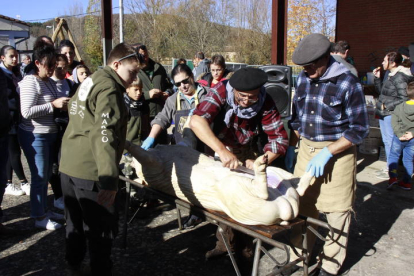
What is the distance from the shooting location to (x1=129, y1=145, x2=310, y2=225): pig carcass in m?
2.12

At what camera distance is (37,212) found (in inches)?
137

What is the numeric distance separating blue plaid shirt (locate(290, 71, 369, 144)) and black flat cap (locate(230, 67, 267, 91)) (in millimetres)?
419

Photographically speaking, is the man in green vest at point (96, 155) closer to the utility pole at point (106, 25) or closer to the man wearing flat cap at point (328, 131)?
the man wearing flat cap at point (328, 131)

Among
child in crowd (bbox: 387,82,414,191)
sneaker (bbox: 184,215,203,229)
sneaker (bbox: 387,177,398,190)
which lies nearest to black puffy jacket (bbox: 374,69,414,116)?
child in crowd (bbox: 387,82,414,191)

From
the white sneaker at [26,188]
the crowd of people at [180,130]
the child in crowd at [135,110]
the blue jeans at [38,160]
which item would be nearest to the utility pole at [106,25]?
the white sneaker at [26,188]

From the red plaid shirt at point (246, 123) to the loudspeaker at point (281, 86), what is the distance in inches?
80.7

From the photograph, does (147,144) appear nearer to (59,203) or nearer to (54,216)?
(54,216)

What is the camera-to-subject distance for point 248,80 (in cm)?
240

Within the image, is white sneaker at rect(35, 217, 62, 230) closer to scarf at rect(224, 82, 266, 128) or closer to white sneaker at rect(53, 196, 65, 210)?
white sneaker at rect(53, 196, 65, 210)

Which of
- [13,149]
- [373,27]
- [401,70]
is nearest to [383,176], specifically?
[401,70]

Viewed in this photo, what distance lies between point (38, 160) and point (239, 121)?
198cm

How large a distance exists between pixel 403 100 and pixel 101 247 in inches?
169

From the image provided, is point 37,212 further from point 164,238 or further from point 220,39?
point 220,39

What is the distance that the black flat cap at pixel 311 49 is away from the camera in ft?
7.80
